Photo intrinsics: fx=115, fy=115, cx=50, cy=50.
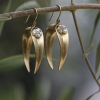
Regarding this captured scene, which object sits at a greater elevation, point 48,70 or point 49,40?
point 49,40

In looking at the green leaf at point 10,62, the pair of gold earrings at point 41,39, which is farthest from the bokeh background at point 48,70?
the pair of gold earrings at point 41,39

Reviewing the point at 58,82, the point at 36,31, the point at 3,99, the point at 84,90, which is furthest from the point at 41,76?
the point at 36,31

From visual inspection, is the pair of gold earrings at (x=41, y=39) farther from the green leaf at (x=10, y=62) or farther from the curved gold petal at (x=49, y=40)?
the green leaf at (x=10, y=62)

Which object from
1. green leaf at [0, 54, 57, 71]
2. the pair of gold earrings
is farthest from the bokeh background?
the pair of gold earrings

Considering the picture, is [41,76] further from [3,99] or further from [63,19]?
[63,19]

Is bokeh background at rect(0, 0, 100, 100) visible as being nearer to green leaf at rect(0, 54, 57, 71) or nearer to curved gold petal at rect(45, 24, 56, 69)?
green leaf at rect(0, 54, 57, 71)

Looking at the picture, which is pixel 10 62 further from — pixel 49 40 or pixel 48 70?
pixel 48 70

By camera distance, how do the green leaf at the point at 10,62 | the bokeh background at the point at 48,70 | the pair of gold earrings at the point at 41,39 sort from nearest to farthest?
the pair of gold earrings at the point at 41,39
the green leaf at the point at 10,62
the bokeh background at the point at 48,70

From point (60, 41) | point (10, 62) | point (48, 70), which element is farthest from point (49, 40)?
point (48, 70)
